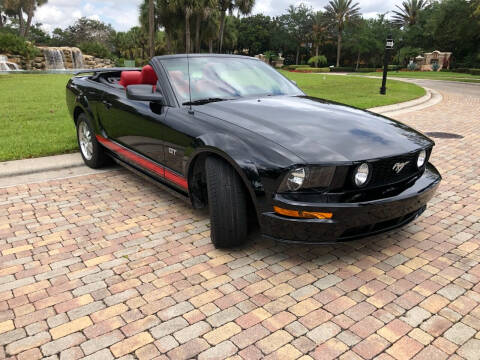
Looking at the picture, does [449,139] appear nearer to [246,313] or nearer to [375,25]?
[246,313]

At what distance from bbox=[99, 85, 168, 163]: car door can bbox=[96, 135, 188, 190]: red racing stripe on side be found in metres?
0.06

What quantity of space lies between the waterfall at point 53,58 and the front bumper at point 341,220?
4101 cm

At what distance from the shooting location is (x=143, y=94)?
3.78 metres

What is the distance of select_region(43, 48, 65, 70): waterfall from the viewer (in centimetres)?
3838

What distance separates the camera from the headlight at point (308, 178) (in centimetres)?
273

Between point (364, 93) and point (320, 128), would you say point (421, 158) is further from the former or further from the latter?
point (364, 93)

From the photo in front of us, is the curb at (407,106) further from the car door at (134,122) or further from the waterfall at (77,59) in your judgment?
the waterfall at (77,59)

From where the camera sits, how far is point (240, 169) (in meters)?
2.95

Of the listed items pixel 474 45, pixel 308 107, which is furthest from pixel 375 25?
pixel 308 107

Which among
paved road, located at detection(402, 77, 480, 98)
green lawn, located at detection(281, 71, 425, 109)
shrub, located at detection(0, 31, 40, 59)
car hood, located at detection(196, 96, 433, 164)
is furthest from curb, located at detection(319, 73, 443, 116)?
shrub, located at detection(0, 31, 40, 59)

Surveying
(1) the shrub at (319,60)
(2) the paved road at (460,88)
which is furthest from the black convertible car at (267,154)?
(1) the shrub at (319,60)

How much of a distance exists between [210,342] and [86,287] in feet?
3.55

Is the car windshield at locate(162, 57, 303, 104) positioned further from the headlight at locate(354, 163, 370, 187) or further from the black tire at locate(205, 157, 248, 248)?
the headlight at locate(354, 163, 370, 187)

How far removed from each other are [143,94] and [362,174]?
2115mm
